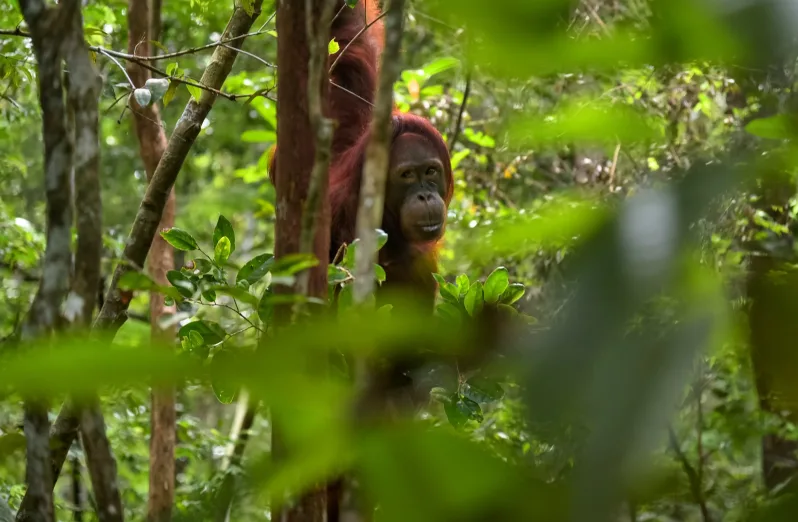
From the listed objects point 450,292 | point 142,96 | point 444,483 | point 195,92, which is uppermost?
point 195,92

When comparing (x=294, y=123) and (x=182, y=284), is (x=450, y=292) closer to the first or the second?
(x=182, y=284)

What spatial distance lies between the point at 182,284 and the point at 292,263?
2.28ft

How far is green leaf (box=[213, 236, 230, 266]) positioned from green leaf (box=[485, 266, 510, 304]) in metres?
0.57

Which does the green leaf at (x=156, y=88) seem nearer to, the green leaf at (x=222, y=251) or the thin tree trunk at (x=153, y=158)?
the green leaf at (x=222, y=251)

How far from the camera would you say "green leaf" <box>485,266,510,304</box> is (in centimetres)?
188

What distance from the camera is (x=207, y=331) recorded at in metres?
1.74

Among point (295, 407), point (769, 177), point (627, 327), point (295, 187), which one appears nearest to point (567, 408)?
point (627, 327)

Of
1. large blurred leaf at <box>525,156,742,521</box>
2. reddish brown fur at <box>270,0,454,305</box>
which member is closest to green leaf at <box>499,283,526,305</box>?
reddish brown fur at <box>270,0,454,305</box>

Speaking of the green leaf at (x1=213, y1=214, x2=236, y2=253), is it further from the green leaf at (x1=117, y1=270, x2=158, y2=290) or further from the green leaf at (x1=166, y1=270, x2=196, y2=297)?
the green leaf at (x1=117, y1=270, x2=158, y2=290)

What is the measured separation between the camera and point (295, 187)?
123 cm

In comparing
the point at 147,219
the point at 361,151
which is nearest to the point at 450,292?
the point at 147,219

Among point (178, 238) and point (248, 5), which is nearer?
point (178, 238)

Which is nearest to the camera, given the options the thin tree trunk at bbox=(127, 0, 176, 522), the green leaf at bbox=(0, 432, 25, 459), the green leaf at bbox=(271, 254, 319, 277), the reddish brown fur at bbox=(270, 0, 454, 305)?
the green leaf at bbox=(271, 254, 319, 277)

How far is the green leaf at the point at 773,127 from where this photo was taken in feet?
2.06
